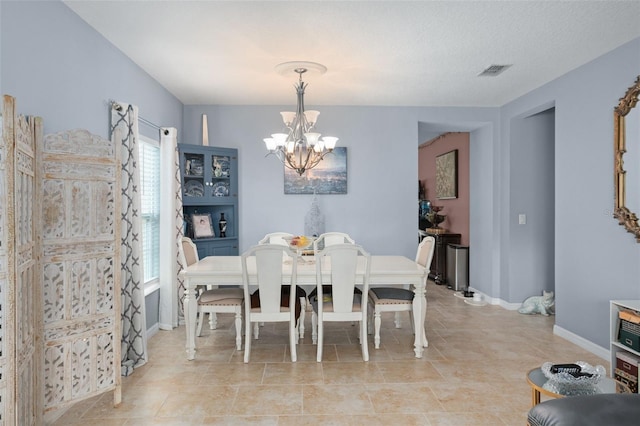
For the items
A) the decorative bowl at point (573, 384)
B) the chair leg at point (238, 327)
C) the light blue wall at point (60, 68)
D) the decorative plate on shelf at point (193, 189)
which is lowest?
the chair leg at point (238, 327)

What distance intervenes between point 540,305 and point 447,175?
294 centimetres

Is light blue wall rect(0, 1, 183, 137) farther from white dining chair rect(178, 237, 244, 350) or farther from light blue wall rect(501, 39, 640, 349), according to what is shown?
light blue wall rect(501, 39, 640, 349)

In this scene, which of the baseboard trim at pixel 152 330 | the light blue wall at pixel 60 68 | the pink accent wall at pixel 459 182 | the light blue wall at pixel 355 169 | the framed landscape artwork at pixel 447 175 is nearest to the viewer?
the light blue wall at pixel 60 68

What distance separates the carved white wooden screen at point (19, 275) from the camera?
1.82 m

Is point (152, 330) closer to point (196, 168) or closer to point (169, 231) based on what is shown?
point (169, 231)

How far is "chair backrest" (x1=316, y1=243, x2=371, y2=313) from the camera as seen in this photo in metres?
3.30

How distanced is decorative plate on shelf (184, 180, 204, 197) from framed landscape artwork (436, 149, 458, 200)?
4109 mm

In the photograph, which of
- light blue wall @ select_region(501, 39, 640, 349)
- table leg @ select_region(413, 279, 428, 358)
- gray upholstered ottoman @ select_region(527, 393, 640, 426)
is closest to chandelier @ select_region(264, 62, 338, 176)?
table leg @ select_region(413, 279, 428, 358)

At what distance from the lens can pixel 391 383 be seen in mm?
3014

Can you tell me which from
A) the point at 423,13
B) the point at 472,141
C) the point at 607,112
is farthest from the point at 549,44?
the point at 472,141

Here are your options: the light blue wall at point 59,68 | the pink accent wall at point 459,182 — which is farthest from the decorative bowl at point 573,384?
the pink accent wall at point 459,182

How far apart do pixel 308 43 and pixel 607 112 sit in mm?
2557

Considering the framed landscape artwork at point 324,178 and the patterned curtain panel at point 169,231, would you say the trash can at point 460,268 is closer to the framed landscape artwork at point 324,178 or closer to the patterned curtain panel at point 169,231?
the framed landscape artwork at point 324,178

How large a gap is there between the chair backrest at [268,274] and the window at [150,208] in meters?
1.49
